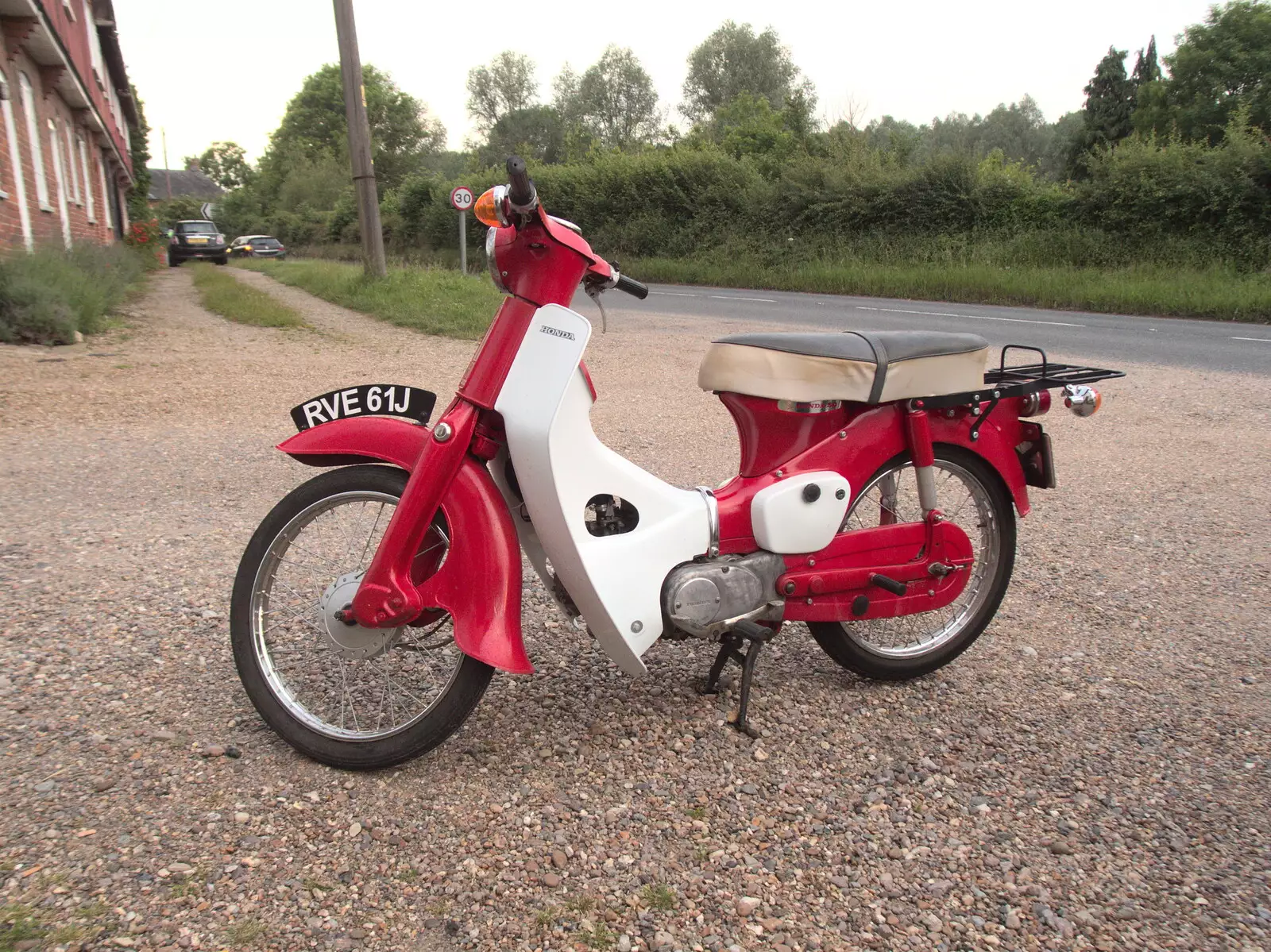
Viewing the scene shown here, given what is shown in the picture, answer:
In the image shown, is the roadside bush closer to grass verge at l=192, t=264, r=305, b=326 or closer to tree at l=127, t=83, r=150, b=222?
grass verge at l=192, t=264, r=305, b=326

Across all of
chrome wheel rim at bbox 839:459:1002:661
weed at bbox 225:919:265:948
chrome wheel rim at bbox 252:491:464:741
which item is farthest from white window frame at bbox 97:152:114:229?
weed at bbox 225:919:265:948

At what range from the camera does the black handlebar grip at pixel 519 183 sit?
2.08 meters

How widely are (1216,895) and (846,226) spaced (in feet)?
68.7

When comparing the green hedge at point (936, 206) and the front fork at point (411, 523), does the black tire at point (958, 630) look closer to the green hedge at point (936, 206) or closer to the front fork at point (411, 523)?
the front fork at point (411, 523)

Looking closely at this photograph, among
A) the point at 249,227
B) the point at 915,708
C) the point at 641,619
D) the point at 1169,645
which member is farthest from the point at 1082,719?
the point at 249,227

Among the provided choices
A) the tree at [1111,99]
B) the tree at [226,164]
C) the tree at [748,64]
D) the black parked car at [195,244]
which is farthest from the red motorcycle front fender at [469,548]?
the tree at [226,164]

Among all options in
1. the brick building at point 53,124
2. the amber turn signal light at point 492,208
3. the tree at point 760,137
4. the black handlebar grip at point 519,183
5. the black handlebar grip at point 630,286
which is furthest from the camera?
the tree at point 760,137

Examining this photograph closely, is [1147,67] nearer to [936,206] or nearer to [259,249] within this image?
[936,206]

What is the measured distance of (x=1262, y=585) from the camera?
3723 mm

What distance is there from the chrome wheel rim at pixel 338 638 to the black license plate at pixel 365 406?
8.6 inches

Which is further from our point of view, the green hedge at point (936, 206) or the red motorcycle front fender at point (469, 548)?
the green hedge at point (936, 206)

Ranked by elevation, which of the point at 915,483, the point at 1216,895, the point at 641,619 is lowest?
the point at 1216,895

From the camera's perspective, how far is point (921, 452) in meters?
2.74

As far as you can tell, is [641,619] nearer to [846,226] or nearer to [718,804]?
[718,804]
